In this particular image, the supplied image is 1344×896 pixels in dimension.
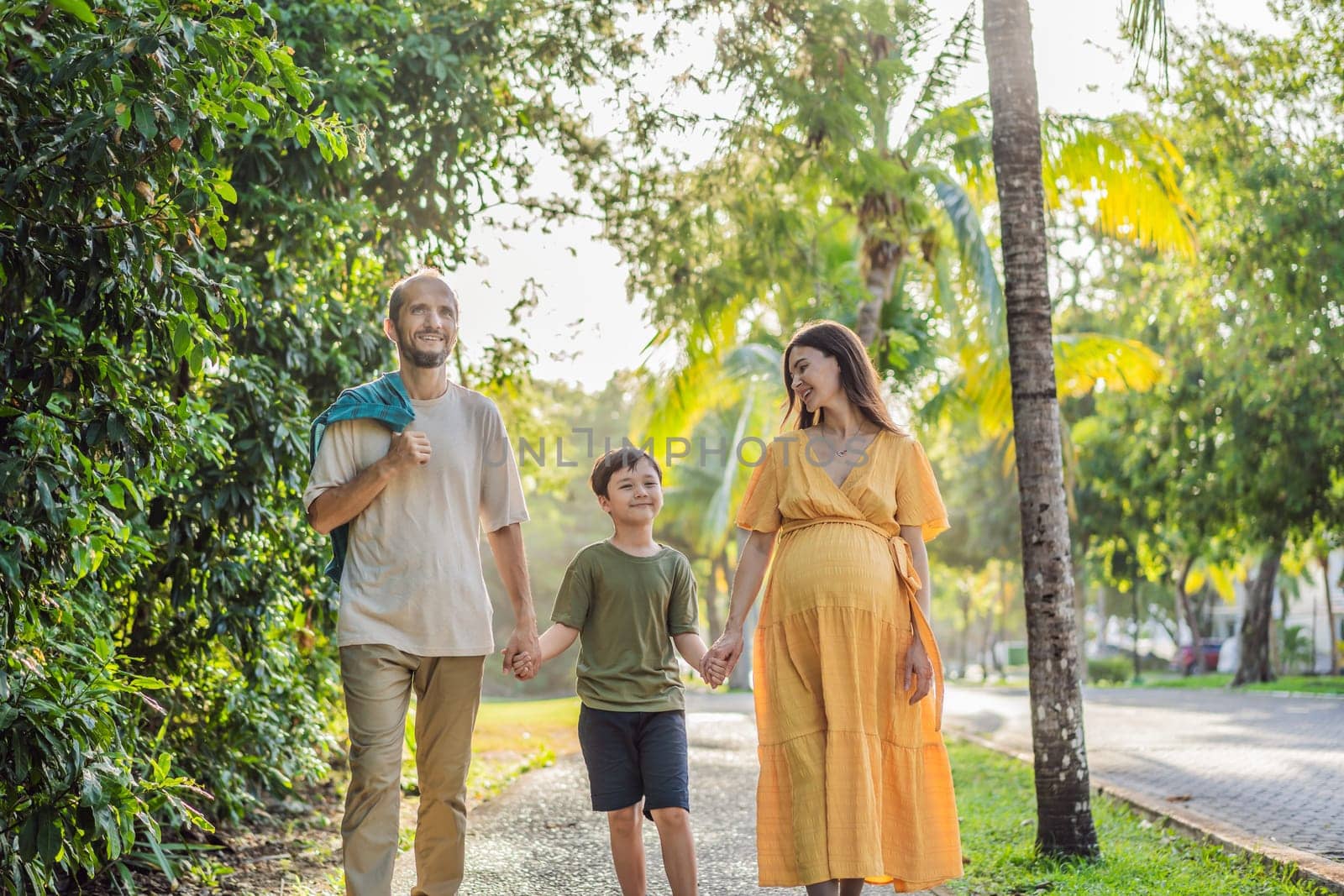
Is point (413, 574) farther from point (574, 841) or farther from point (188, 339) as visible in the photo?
point (574, 841)

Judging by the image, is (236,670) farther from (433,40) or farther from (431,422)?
(433,40)

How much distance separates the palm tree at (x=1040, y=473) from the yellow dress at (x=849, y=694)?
86.5 inches

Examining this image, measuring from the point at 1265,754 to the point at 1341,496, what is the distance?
13486mm

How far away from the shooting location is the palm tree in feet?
21.8

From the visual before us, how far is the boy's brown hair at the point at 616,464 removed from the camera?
204 inches

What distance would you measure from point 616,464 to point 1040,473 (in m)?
2.70

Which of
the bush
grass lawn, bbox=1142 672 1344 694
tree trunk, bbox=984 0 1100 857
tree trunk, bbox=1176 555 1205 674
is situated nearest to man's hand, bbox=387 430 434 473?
tree trunk, bbox=984 0 1100 857

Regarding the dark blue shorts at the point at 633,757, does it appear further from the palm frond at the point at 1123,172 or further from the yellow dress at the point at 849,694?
the palm frond at the point at 1123,172

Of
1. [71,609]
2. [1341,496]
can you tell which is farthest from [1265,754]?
[1341,496]

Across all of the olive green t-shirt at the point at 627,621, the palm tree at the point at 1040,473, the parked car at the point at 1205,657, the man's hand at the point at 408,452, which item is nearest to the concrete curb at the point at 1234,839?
the palm tree at the point at 1040,473

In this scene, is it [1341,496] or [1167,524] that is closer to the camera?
[1341,496]

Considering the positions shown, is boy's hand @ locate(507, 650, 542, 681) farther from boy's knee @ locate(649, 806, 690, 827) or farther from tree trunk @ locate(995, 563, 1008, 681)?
tree trunk @ locate(995, 563, 1008, 681)

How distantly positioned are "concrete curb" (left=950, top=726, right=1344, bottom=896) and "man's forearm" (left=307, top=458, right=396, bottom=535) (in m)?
4.58

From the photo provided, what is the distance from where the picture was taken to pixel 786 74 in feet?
32.0
